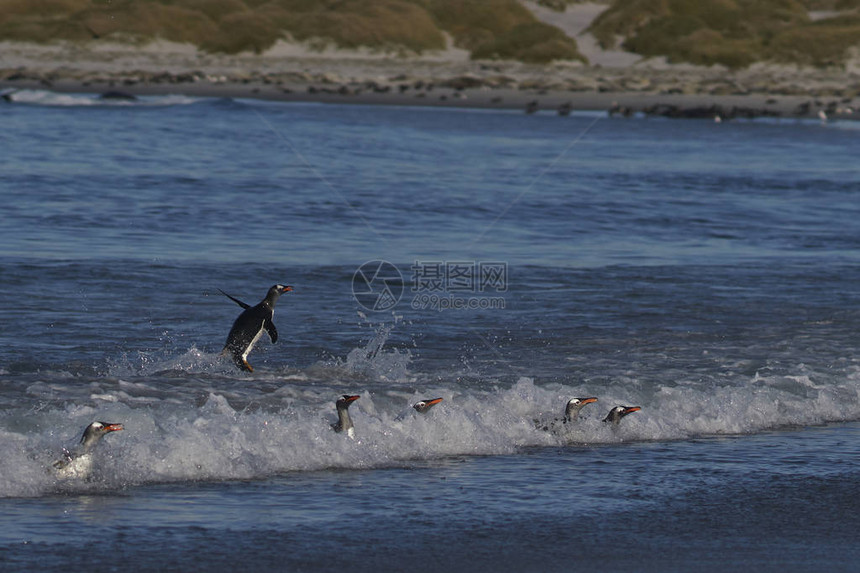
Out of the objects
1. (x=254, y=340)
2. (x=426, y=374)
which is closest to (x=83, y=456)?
(x=254, y=340)

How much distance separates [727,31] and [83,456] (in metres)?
70.6

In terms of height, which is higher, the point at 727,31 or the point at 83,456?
the point at 83,456

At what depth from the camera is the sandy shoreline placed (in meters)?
48.1

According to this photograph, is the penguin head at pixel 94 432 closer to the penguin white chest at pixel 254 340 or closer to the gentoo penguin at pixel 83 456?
the gentoo penguin at pixel 83 456

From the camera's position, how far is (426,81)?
2137 inches

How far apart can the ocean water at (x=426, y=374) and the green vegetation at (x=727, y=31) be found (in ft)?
133

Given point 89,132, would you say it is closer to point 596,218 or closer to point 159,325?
point 596,218

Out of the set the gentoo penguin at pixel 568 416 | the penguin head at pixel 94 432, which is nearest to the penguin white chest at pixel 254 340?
the gentoo penguin at pixel 568 416

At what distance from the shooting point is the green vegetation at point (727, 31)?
65.5m

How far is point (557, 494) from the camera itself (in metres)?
8.30

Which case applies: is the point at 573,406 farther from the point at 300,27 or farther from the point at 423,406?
the point at 300,27

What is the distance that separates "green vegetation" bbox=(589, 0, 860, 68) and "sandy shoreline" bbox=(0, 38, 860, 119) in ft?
3.78

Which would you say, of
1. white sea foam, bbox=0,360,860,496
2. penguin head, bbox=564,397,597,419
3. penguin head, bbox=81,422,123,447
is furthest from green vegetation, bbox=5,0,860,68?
A: penguin head, bbox=81,422,123,447

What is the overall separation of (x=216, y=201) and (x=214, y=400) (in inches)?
534
